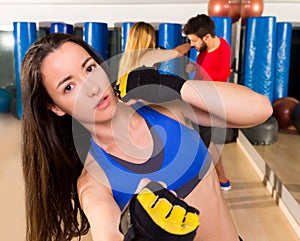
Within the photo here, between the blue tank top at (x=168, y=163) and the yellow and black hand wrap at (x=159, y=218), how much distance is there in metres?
0.17

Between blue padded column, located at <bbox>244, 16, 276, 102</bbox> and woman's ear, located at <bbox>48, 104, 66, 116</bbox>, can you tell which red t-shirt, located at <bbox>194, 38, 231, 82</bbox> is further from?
woman's ear, located at <bbox>48, 104, 66, 116</bbox>

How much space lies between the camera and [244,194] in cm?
290

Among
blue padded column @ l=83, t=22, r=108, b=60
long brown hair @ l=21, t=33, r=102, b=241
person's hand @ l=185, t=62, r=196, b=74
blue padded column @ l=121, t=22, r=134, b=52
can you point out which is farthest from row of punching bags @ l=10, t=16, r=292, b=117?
long brown hair @ l=21, t=33, r=102, b=241

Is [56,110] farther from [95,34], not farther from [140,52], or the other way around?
[95,34]

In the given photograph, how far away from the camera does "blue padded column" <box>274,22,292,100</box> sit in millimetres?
3803

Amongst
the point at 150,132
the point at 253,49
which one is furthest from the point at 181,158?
the point at 253,49

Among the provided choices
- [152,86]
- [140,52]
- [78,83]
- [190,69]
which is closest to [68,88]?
[78,83]

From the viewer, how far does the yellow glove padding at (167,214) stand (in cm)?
69

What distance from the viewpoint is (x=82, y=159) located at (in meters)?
0.99

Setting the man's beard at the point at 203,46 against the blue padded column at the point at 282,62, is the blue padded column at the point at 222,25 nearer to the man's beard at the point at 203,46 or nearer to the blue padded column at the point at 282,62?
the blue padded column at the point at 282,62

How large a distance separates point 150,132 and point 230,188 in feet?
6.98

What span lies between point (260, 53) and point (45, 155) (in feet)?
10.4

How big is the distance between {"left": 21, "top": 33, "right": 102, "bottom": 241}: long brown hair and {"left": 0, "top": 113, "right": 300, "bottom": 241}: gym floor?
4.12ft

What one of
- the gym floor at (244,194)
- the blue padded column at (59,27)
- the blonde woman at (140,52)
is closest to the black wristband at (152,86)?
the blonde woman at (140,52)
